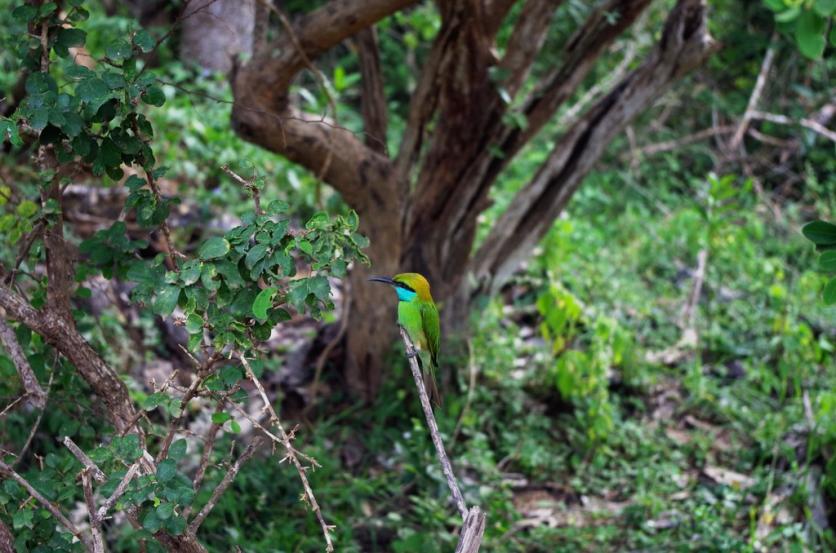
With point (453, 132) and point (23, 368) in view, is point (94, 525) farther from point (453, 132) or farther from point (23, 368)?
point (453, 132)

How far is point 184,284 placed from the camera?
221 cm

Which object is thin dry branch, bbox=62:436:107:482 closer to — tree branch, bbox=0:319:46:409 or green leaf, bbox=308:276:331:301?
tree branch, bbox=0:319:46:409

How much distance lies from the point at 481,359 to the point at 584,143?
4.06ft

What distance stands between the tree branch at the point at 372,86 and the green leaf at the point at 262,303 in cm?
257

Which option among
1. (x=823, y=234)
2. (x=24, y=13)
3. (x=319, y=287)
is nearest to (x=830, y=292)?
(x=823, y=234)

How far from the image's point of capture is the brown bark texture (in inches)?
161

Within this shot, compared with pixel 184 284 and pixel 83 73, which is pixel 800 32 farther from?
pixel 83 73

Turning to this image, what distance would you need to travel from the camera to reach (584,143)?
16.0 feet

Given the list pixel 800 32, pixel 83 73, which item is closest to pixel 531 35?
pixel 83 73

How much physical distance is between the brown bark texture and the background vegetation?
0.27 metres

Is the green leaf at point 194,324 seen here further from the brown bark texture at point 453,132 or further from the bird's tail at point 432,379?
the brown bark texture at point 453,132

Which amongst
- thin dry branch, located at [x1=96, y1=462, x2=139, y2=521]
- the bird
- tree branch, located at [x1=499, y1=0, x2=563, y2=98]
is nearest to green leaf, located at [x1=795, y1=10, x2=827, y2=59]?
the bird

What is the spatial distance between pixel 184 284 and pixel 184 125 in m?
4.02

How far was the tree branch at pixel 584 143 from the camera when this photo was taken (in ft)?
15.1
